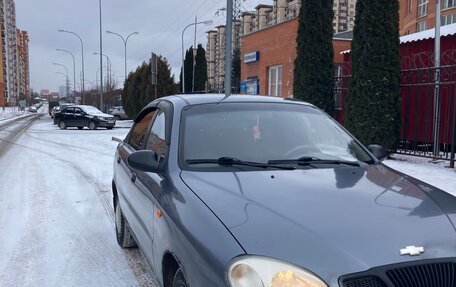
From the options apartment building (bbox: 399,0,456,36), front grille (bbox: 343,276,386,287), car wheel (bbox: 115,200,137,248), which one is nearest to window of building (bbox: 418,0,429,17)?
apartment building (bbox: 399,0,456,36)

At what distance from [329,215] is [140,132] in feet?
9.16

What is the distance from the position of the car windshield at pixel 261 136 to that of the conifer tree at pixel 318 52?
10632 mm

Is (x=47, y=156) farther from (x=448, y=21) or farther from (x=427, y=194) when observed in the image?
(x=448, y=21)

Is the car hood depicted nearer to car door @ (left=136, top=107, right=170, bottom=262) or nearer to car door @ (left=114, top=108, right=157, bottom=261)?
car door @ (left=136, top=107, right=170, bottom=262)

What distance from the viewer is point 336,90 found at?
1470cm

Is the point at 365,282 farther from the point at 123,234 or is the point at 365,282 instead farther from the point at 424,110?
the point at 424,110

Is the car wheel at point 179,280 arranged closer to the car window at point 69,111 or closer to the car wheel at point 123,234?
the car wheel at point 123,234

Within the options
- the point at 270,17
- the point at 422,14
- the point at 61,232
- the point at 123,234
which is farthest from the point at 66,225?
the point at 270,17

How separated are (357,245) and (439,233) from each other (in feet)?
1.61

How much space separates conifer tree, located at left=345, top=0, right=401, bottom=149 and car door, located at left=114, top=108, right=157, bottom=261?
7704 millimetres

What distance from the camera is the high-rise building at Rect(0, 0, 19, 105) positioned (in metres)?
120

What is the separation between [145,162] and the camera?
3119 mm

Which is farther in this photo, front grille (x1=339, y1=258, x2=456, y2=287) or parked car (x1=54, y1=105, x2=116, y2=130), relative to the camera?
parked car (x1=54, y1=105, x2=116, y2=130)

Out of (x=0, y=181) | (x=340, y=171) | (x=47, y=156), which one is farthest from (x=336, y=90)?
(x=340, y=171)
